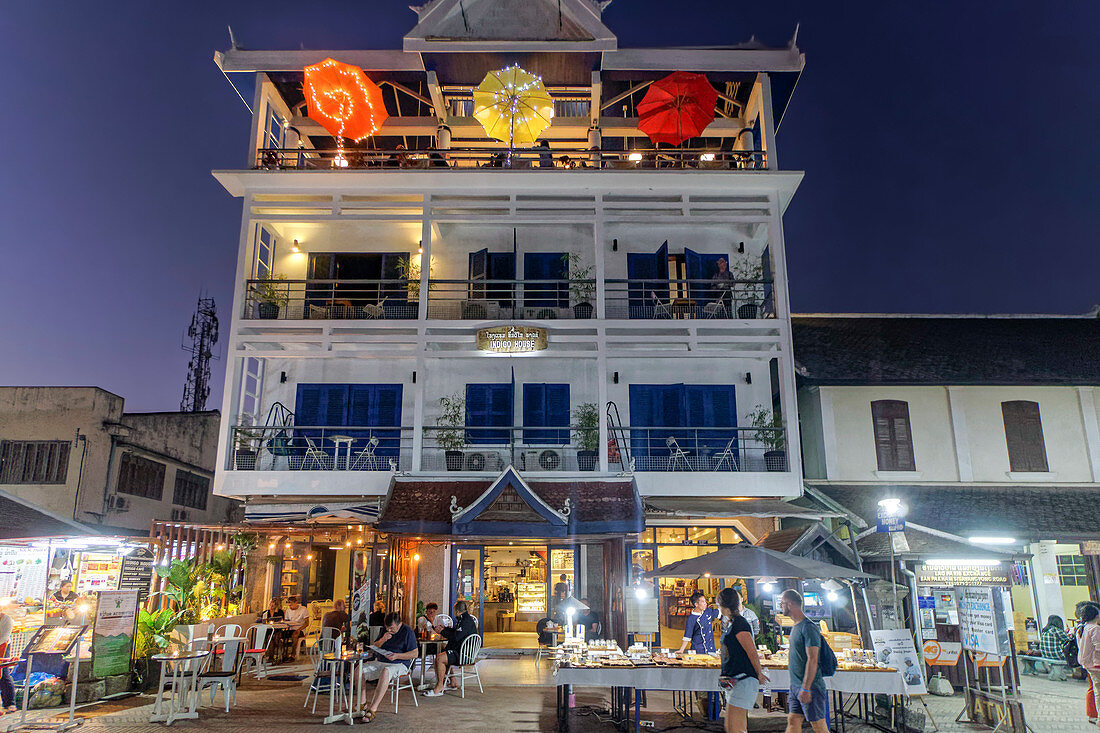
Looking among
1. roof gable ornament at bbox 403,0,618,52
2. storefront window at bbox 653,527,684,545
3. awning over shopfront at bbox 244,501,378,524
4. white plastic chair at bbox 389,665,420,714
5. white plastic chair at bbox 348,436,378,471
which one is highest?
roof gable ornament at bbox 403,0,618,52

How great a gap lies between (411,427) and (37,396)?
1206 centimetres

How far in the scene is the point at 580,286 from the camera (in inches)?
660

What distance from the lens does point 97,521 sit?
65.1ft

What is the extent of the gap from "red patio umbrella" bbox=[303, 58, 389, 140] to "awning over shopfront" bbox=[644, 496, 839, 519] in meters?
10.0

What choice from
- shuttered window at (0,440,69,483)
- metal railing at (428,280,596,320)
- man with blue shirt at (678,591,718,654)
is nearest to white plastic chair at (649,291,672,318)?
metal railing at (428,280,596,320)

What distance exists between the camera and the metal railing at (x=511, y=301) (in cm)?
1620

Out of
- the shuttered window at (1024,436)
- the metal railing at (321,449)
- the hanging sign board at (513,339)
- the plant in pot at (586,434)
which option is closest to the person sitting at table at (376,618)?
the metal railing at (321,449)

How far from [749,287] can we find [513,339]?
594 centimetres

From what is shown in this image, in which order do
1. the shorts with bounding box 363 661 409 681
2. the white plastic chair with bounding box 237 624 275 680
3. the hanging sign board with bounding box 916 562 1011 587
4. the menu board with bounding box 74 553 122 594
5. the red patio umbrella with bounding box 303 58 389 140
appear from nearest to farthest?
the shorts with bounding box 363 661 409 681 → the hanging sign board with bounding box 916 562 1011 587 → the white plastic chair with bounding box 237 624 275 680 → the menu board with bounding box 74 553 122 594 → the red patio umbrella with bounding box 303 58 389 140

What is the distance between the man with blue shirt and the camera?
36.2 ft

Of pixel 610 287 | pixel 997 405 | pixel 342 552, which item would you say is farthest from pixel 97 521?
pixel 997 405

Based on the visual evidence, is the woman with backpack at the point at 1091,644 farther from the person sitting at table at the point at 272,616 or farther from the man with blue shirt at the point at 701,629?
the person sitting at table at the point at 272,616

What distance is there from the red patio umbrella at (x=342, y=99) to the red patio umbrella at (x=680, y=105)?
5.98 metres

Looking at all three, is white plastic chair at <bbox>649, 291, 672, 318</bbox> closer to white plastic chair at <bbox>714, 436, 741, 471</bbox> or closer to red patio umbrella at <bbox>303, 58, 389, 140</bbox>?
white plastic chair at <bbox>714, 436, 741, 471</bbox>
